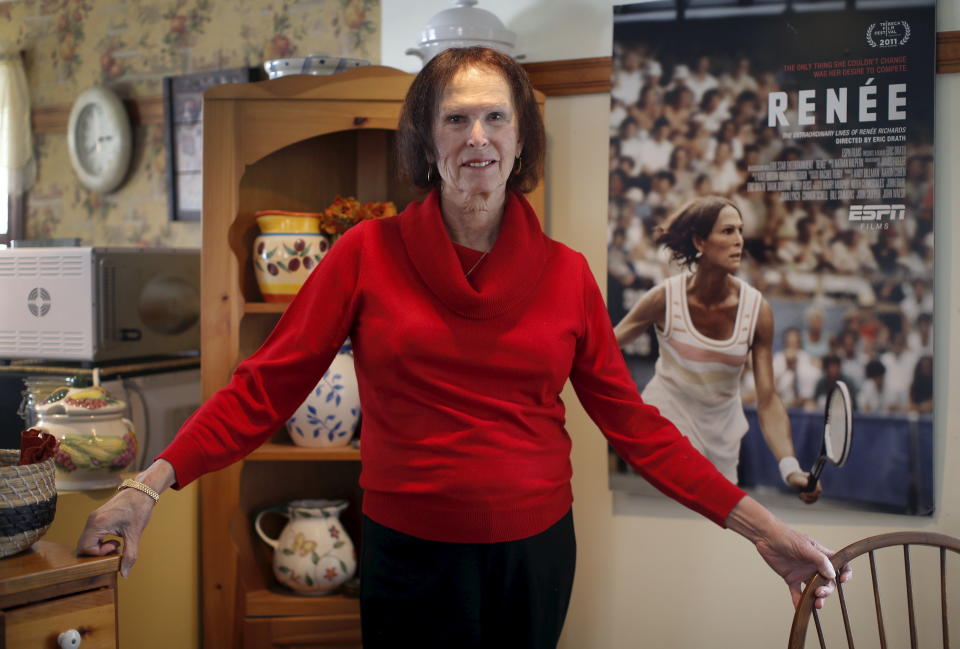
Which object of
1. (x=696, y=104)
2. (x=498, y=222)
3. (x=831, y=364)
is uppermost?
(x=696, y=104)

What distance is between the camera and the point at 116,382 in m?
2.20

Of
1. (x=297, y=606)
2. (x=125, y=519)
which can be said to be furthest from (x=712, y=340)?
(x=125, y=519)

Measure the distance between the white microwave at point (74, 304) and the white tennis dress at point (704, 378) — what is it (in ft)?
4.24

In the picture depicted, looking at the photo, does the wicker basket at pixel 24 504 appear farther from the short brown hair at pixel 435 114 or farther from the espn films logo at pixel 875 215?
the espn films logo at pixel 875 215

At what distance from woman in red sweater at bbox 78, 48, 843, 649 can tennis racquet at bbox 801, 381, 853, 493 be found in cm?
61

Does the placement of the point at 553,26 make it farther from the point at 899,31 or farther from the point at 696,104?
the point at 899,31

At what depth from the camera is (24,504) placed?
124 centimetres

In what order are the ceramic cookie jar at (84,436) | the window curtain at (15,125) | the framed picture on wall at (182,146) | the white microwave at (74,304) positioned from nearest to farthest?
1. the ceramic cookie jar at (84,436)
2. the white microwave at (74,304)
3. the framed picture on wall at (182,146)
4. the window curtain at (15,125)

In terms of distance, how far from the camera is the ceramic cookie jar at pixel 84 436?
177 cm

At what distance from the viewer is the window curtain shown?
3428 mm

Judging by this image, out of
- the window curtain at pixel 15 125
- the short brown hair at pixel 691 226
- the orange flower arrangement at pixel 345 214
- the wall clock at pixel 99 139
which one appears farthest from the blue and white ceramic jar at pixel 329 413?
the window curtain at pixel 15 125

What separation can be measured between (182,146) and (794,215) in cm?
213

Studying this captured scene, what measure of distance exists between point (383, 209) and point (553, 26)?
597mm

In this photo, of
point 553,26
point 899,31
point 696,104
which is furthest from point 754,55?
point 553,26
